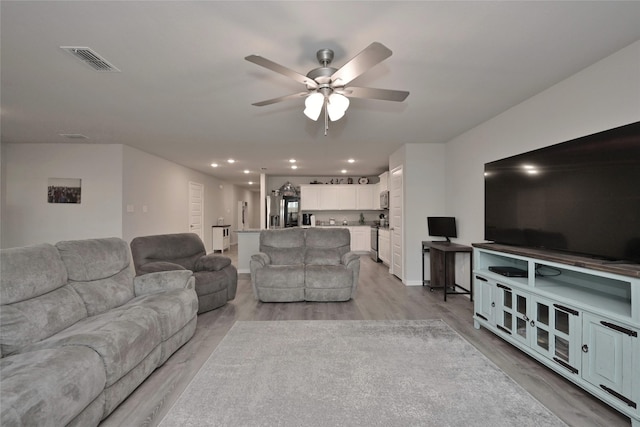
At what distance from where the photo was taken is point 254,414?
167cm

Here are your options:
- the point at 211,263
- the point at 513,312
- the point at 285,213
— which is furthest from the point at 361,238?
the point at 513,312

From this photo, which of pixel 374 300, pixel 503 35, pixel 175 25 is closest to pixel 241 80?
pixel 175 25

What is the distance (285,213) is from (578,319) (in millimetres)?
7141

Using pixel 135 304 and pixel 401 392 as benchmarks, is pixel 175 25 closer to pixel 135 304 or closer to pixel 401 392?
pixel 135 304

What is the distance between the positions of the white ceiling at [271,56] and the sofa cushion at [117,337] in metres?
1.99

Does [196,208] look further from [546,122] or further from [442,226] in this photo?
[546,122]

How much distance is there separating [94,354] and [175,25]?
2090mm

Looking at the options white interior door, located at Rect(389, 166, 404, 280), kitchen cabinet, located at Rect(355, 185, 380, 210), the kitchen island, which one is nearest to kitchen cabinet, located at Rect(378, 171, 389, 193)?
kitchen cabinet, located at Rect(355, 185, 380, 210)

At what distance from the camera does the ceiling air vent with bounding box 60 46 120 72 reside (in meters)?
2.07

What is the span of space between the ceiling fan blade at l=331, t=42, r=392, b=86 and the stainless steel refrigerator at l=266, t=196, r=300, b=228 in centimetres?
655

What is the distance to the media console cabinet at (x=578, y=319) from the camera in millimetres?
1604

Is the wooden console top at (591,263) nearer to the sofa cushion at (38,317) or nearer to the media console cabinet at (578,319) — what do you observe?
the media console cabinet at (578,319)

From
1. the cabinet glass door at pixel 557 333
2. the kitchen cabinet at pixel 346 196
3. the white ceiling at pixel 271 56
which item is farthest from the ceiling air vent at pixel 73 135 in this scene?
the cabinet glass door at pixel 557 333

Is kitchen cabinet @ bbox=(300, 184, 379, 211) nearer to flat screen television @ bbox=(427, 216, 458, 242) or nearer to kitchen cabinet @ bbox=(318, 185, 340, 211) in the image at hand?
kitchen cabinet @ bbox=(318, 185, 340, 211)
